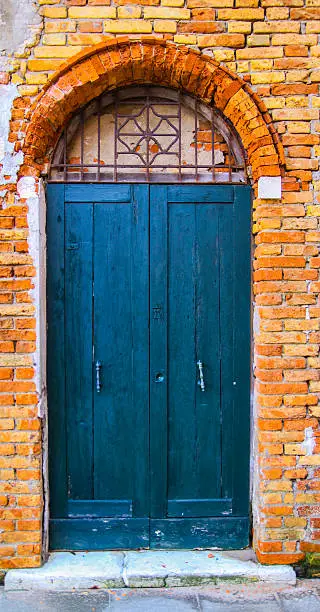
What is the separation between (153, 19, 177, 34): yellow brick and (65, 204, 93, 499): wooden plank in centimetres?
114

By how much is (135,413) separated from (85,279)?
93cm

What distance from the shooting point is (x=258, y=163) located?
319cm

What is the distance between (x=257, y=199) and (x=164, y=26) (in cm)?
118

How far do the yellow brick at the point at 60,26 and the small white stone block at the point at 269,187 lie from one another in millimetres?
1458

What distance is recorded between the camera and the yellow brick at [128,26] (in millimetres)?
3129

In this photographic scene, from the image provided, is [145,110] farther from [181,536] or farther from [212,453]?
[181,536]

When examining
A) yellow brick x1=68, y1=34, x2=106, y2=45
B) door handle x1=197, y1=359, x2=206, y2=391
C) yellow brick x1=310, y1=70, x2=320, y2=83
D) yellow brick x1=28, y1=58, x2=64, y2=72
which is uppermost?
yellow brick x1=68, y1=34, x2=106, y2=45

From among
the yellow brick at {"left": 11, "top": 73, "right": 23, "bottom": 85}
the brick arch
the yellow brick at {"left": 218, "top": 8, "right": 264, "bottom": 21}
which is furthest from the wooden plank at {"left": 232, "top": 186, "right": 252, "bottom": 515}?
the yellow brick at {"left": 11, "top": 73, "right": 23, "bottom": 85}

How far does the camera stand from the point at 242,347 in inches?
133

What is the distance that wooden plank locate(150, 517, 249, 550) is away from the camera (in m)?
3.36

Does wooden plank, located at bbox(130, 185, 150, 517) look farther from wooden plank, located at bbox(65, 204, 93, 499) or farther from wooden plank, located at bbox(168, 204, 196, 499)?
wooden plank, located at bbox(65, 204, 93, 499)

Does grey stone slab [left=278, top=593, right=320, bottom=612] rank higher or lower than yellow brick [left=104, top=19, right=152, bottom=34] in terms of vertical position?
lower

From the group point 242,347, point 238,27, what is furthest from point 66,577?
point 238,27

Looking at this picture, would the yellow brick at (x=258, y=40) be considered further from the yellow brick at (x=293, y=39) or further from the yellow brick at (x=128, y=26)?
the yellow brick at (x=128, y=26)
